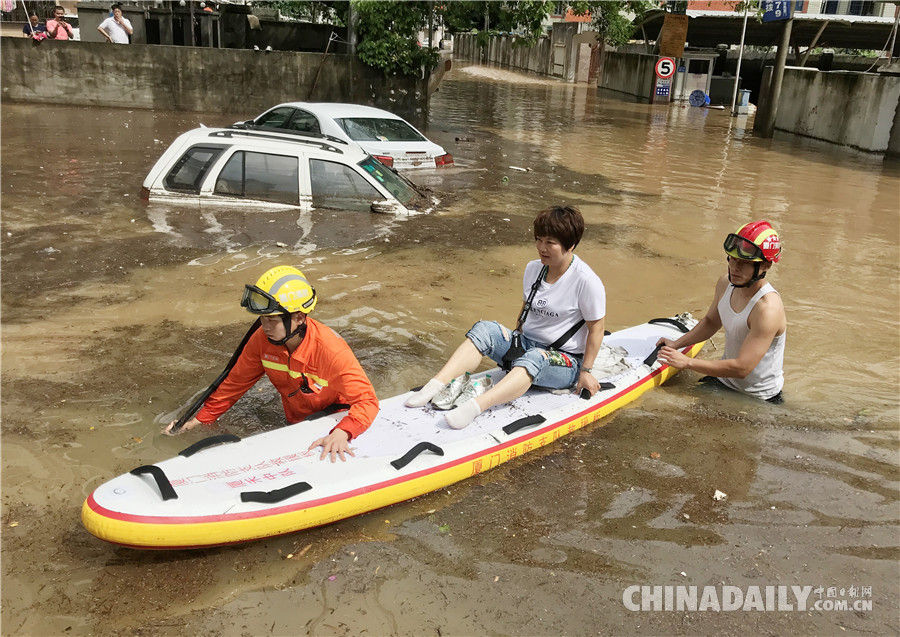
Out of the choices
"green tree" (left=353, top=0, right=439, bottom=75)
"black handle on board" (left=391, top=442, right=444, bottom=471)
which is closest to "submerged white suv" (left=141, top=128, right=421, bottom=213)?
"black handle on board" (left=391, top=442, right=444, bottom=471)

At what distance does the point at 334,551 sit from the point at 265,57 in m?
18.2

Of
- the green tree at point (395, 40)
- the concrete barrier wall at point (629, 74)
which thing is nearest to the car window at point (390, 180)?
the green tree at point (395, 40)

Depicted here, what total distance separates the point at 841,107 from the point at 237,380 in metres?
20.4

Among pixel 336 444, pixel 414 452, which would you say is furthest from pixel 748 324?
pixel 336 444

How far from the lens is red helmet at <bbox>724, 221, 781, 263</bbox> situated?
Answer: 15.4 feet

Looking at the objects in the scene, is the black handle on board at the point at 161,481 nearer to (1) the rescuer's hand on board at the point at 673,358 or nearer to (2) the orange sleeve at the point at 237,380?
(2) the orange sleeve at the point at 237,380

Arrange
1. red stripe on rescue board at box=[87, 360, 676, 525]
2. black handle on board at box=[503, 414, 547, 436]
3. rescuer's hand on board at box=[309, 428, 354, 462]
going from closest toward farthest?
1. red stripe on rescue board at box=[87, 360, 676, 525]
2. rescuer's hand on board at box=[309, 428, 354, 462]
3. black handle on board at box=[503, 414, 547, 436]

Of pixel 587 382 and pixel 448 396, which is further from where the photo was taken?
pixel 587 382

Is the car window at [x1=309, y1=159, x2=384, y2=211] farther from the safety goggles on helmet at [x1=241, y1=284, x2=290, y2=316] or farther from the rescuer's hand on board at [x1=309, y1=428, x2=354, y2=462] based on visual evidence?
the rescuer's hand on board at [x1=309, y1=428, x2=354, y2=462]

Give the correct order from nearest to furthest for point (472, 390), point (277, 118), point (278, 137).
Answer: point (472, 390)
point (278, 137)
point (277, 118)

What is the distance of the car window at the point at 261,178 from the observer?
8.98 meters

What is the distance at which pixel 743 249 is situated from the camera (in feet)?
15.6

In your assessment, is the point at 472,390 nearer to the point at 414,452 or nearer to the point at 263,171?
the point at 414,452

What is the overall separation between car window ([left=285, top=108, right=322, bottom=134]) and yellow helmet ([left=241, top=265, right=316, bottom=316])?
26.6 feet
